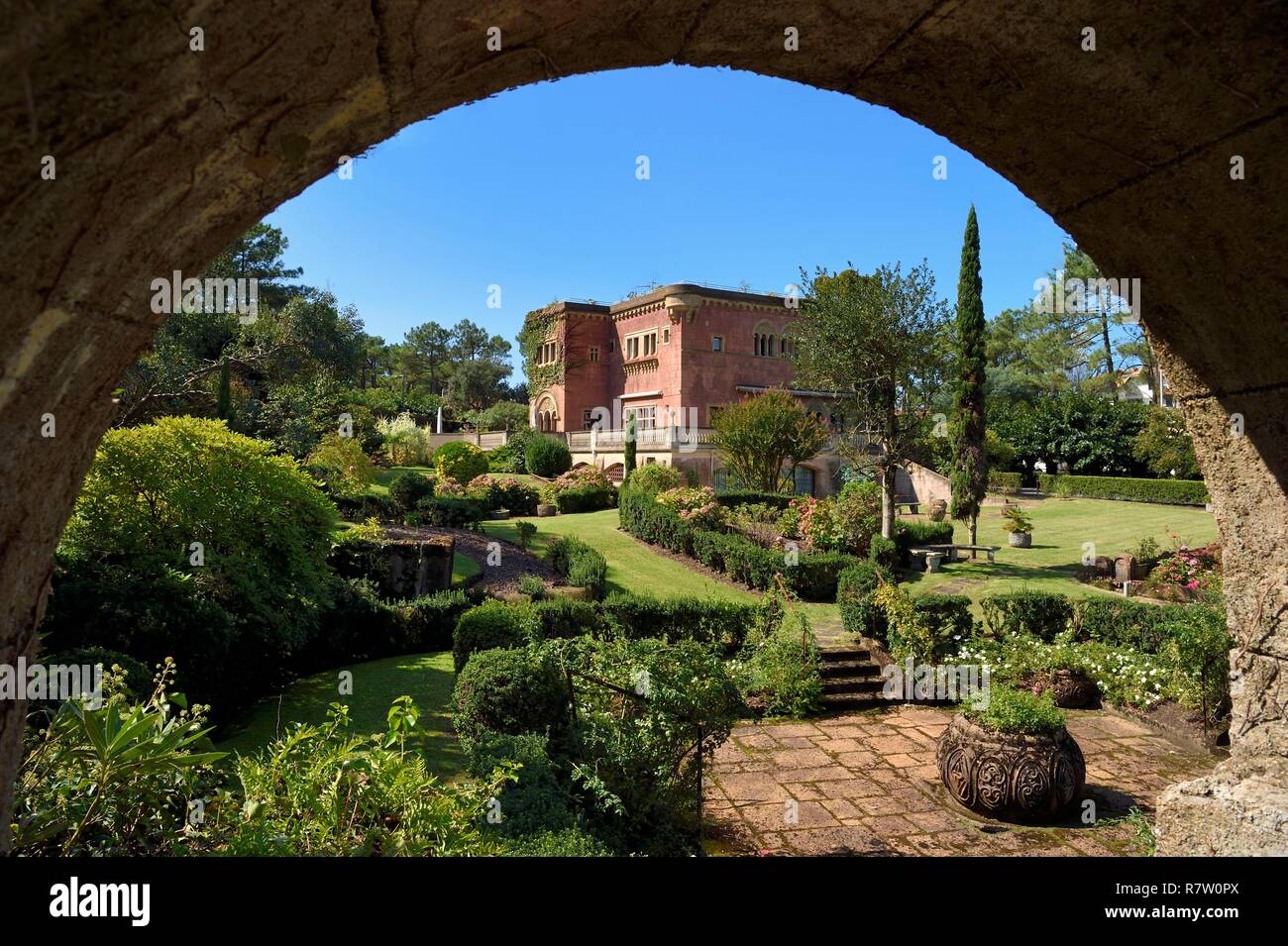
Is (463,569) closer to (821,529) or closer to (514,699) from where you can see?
(821,529)

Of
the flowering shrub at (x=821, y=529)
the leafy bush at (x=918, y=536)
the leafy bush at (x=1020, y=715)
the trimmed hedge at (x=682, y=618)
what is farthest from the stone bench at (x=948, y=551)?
the leafy bush at (x=1020, y=715)

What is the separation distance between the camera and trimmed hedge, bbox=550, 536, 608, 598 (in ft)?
45.3

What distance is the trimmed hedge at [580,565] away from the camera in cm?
1380

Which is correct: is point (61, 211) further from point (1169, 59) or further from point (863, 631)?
point (863, 631)

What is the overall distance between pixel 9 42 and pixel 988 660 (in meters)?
11.3

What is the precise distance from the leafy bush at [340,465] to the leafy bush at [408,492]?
1.00 m

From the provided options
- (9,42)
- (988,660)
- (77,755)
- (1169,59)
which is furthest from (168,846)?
(988,660)

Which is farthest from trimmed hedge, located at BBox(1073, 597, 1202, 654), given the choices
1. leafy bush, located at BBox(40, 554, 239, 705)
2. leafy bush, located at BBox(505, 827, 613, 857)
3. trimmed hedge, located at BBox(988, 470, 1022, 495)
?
trimmed hedge, located at BBox(988, 470, 1022, 495)

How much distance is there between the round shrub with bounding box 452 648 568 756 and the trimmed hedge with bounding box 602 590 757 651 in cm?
510

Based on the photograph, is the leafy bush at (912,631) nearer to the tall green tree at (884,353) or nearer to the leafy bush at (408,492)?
the tall green tree at (884,353)

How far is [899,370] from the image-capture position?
→ 2003 cm

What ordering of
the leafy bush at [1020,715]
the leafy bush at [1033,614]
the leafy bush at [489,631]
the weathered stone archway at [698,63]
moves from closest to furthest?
the weathered stone archway at [698,63] < the leafy bush at [1020,715] < the leafy bush at [489,631] < the leafy bush at [1033,614]

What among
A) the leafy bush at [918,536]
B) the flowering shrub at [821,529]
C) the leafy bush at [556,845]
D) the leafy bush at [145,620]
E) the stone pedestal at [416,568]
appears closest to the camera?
the leafy bush at [556,845]

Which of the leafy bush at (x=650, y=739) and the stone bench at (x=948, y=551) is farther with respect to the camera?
the stone bench at (x=948, y=551)
